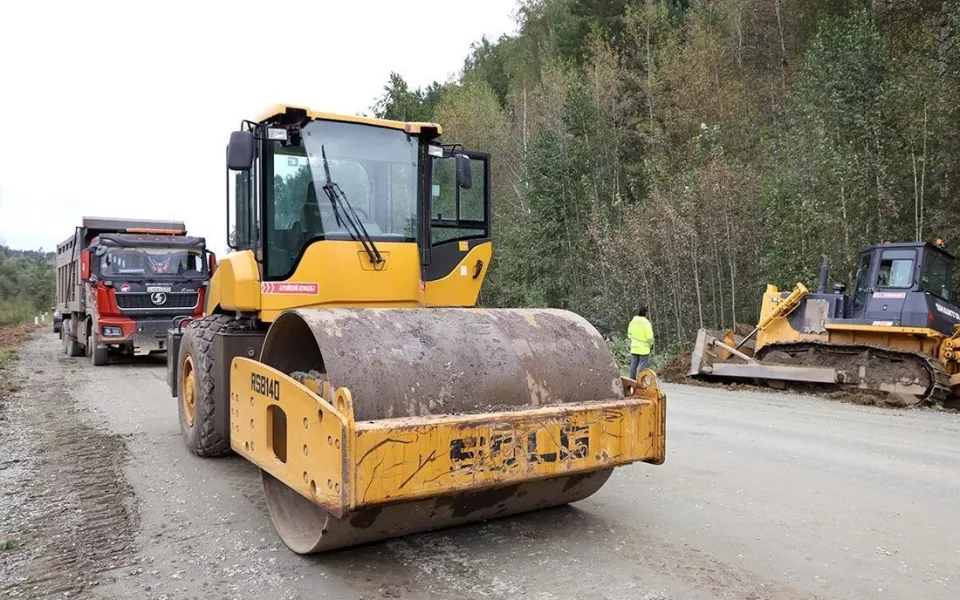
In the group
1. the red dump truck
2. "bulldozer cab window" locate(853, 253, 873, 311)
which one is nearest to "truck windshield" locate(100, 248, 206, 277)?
the red dump truck

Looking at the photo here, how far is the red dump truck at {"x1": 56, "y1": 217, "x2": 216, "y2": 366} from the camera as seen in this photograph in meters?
14.6

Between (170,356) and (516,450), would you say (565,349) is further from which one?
(170,356)

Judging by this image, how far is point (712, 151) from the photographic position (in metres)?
18.3

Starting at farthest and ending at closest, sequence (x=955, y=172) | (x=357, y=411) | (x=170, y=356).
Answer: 1. (x=955, y=172)
2. (x=170, y=356)
3. (x=357, y=411)

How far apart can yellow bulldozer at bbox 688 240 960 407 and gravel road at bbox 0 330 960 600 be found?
4132mm

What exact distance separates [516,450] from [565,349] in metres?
0.97

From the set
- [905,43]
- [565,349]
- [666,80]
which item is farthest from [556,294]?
[565,349]

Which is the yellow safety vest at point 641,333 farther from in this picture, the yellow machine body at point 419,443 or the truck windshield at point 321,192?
the yellow machine body at point 419,443

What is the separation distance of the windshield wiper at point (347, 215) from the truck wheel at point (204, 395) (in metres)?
1.46

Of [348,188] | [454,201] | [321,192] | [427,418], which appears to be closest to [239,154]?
[321,192]

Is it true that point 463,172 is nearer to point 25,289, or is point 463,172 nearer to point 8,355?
point 8,355

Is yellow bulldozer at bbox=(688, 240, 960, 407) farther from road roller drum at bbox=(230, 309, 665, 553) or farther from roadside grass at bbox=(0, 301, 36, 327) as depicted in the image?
roadside grass at bbox=(0, 301, 36, 327)

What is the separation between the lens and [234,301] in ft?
18.9

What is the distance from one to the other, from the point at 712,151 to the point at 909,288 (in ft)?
24.7
